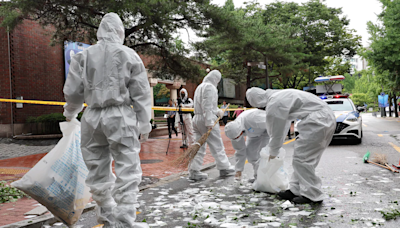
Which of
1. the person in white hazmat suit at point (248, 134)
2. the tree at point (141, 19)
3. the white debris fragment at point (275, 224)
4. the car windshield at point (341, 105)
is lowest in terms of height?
the white debris fragment at point (275, 224)

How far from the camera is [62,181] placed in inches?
140

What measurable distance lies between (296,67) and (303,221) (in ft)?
75.9

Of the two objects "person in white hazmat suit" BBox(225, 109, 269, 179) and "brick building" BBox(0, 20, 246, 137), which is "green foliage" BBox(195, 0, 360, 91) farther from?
"person in white hazmat suit" BBox(225, 109, 269, 179)

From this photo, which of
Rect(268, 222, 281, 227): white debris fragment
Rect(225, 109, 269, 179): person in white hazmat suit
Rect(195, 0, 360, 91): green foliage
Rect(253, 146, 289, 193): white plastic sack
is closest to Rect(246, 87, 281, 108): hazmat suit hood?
Rect(225, 109, 269, 179): person in white hazmat suit

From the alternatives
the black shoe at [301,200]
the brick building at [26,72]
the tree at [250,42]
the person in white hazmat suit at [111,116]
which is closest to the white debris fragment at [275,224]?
the black shoe at [301,200]

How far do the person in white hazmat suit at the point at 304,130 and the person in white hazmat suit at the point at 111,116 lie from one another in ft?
5.75

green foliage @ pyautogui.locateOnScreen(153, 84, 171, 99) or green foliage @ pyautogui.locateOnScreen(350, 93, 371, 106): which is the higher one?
green foliage @ pyautogui.locateOnScreen(153, 84, 171, 99)

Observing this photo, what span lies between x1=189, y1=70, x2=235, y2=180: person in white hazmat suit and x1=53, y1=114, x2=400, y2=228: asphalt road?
0.24 meters

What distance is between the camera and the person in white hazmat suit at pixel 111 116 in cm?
344

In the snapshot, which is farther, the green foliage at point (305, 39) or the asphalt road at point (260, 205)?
the green foliage at point (305, 39)

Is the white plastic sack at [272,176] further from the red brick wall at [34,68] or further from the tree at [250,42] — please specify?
the red brick wall at [34,68]

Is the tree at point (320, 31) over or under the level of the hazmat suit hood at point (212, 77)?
over

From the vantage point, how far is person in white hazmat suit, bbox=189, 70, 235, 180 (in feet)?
20.5

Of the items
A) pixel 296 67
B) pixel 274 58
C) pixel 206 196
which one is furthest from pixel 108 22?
pixel 296 67
